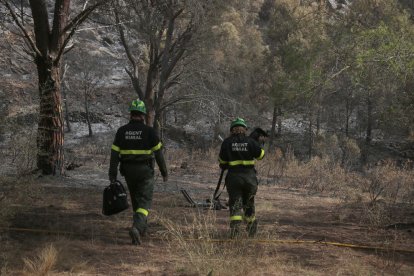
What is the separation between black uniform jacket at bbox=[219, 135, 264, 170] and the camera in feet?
19.9

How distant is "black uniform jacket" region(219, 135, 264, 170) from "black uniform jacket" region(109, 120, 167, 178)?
36.9 inches

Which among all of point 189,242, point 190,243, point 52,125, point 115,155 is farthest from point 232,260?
point 52,125

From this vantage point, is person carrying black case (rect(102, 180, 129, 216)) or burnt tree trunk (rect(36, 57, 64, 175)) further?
burnt tree trunk (rect(36, 57, 64, 175))

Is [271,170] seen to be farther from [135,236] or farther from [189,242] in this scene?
[135,236]

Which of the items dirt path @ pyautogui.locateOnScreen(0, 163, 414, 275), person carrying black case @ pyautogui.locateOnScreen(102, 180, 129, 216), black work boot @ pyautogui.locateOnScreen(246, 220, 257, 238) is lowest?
dirt path @ pyautogui.locateOnScreen(0, 163, 414, 275)

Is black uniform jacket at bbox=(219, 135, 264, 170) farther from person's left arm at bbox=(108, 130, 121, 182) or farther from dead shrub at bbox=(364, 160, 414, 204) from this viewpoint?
dead shrub at bbox=(364, 160, 414, 204)

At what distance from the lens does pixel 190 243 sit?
5.10 meters

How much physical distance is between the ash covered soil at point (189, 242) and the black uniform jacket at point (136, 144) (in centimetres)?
87

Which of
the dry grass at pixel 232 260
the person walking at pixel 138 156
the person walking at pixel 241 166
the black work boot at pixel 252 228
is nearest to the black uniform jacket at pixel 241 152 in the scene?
the person walking at pixel 241 166

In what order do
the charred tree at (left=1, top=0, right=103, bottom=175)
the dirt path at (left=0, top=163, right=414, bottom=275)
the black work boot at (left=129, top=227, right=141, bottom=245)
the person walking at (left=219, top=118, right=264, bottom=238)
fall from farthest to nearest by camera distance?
the charred tree at (left=1, top=0, right=103, bottom=175)
the person walking at (left=219, top=118, right=264, bottom=238)
the black work boot at (left=129, top=227, right=141, bottom=245)
the dirt path at (left=0, top=163, right=414, bottom=275)

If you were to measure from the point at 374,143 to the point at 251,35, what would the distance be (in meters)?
12.8

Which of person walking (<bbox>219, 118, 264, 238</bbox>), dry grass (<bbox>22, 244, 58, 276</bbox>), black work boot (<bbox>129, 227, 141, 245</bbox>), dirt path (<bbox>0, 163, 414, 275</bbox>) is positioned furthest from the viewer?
person walking (<bbox>219, 118, 264, 238</bbox>)

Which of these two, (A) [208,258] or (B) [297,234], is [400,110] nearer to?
(B) [297,234]

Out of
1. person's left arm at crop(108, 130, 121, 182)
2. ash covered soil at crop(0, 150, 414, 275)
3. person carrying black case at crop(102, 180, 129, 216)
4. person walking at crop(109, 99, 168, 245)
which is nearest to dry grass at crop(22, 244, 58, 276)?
ash covered soil at crop(0, 150, 414, 275)
